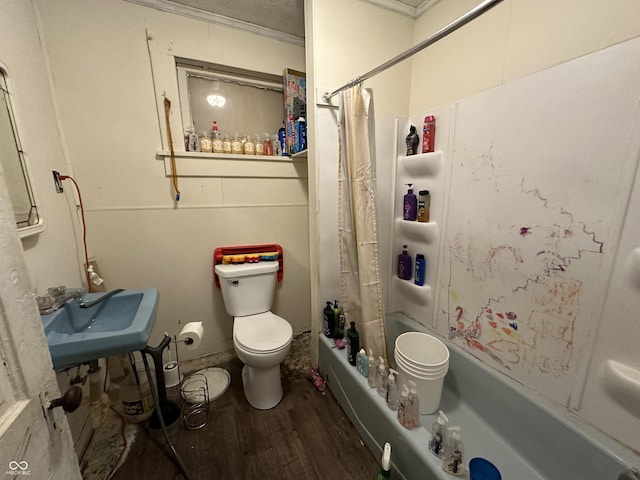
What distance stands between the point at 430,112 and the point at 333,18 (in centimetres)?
76

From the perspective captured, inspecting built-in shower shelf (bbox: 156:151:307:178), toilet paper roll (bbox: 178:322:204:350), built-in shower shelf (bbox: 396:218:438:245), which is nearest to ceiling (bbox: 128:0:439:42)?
built-in shower shelf (bbox: 156:151:307:178)

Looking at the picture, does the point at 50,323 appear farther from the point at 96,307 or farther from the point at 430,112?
the point at 430,112

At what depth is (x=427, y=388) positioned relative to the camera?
1231 mm

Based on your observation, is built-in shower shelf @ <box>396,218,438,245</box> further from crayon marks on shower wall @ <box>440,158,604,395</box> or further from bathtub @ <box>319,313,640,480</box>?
bathtub @ <box>319,313,640,480</box>

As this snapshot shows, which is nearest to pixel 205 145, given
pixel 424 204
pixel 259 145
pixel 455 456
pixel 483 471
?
pixel 259 145

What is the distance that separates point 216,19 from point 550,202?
2.09 metres

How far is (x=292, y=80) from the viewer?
5.85 feet

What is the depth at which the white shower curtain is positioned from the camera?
1.33 meters

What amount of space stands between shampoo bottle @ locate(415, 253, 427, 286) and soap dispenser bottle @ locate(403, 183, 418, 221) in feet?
0.85

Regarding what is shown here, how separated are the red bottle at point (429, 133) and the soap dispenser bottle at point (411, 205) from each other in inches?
9.9

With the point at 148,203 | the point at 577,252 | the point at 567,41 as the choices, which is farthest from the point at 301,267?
the point at 567,41

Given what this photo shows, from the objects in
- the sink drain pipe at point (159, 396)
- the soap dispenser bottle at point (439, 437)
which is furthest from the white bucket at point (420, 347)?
the sink drain pipe at point (159, 396)

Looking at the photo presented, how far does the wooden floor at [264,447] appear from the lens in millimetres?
1197

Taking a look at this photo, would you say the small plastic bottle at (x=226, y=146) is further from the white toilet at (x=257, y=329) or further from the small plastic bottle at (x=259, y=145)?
the white toilet at (x=257, y=329)
